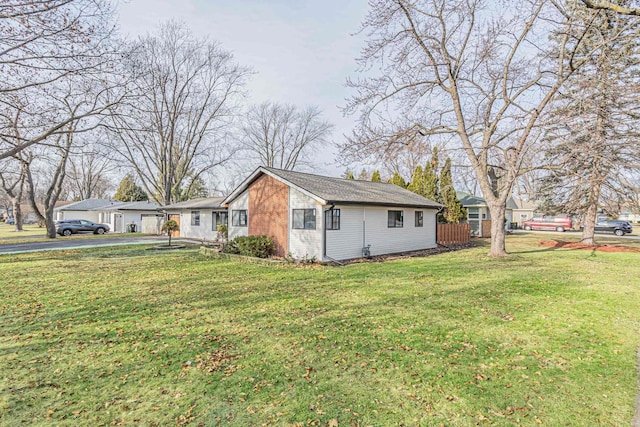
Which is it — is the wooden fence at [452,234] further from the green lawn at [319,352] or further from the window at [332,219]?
the green lawn at [319,352]

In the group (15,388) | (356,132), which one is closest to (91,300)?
(15,388)

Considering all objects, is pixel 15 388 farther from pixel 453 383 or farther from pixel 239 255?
pixel 239 255

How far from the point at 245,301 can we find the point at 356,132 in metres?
9.64

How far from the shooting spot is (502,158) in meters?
15.8

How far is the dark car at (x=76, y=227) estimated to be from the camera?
29969 mm

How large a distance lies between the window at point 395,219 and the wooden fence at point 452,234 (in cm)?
570

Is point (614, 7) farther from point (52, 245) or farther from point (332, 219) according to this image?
point (52, 245)

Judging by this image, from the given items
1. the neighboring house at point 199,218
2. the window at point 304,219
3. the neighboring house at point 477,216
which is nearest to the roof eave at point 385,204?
the window at point 304,219

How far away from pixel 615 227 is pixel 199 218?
126 feet

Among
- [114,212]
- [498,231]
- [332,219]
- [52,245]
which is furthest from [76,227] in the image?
[498,231]

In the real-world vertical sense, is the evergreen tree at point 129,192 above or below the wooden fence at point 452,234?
above

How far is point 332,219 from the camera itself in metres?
14.0

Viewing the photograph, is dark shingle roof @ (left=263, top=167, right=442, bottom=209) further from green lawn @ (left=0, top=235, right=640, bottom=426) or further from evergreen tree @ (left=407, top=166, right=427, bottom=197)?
evergreen tree @ (left=407, top=166, right=427, bottom=197)

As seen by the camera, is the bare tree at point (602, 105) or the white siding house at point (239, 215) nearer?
the bare tree at point (602, 105)
